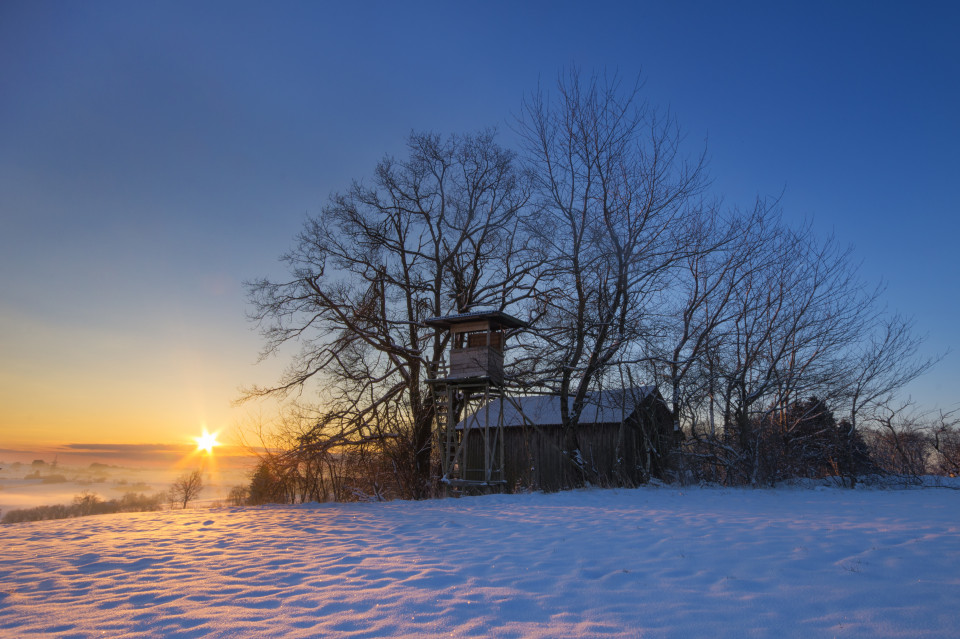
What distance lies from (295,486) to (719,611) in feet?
52.6

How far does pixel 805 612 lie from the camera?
3186mm

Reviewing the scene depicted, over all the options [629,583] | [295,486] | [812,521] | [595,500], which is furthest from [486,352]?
[629,583]

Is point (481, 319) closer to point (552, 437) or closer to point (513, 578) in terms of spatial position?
point (552, 437)

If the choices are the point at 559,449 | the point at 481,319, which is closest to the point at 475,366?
the point at 481,319

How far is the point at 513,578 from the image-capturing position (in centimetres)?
424

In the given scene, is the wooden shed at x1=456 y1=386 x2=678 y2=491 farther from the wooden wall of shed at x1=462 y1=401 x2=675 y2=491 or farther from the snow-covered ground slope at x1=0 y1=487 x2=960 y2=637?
the snow-covered ground slope at x1=0 y1=487 x2=960 y2=637

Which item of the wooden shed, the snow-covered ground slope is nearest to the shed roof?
the wooden shed

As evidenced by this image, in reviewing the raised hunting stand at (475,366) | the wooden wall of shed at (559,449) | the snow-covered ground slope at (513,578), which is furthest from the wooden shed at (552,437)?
the snow-covered ground slope at (513,578)

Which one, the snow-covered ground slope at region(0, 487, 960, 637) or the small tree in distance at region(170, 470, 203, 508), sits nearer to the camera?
the snow-covered ground slope at region(0, 487, 960, 637)

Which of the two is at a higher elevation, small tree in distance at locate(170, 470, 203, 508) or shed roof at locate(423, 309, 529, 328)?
shed roof at locate(423, 309, 529, 328)

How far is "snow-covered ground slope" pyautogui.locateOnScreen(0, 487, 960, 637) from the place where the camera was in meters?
3.19

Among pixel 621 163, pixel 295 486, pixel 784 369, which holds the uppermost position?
pixel 621 163

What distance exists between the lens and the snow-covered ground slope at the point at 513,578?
319 centimetres

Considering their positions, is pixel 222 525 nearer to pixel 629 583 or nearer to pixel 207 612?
pixel 207 612
